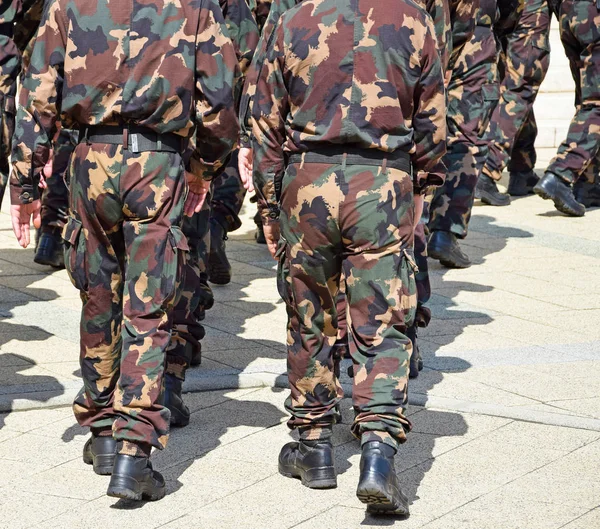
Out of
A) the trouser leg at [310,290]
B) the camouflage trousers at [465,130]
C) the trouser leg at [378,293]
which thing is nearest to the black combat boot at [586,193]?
the camouflage trousers at [465,130]

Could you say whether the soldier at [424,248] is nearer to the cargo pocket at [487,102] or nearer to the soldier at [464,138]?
the soldier at [464,138]

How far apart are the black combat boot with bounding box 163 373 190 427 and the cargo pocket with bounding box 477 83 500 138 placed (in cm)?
423

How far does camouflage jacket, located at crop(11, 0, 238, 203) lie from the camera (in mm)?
4707

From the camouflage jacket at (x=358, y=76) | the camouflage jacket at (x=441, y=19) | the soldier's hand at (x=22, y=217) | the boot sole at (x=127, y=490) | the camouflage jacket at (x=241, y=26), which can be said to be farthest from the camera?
the camouflage jacket at (x=241, y=26)

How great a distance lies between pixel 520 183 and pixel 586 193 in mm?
828

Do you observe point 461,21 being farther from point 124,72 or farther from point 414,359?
point 124,72

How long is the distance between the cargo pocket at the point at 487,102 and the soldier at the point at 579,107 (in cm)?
150

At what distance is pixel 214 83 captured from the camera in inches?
191

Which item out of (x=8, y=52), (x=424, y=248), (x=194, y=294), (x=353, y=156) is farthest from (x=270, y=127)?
(x=8, y=52)

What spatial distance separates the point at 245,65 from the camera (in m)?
7.12

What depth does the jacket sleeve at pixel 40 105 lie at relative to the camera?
4.82 m

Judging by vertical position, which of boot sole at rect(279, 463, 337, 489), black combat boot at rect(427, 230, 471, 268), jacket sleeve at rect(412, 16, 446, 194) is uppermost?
jacket sleeve at rect(412, 16, 446, 194)

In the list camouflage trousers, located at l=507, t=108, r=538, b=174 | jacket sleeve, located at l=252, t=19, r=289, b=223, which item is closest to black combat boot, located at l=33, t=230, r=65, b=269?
jacket sleeve, located at l=252, t=19, r=289, b=223

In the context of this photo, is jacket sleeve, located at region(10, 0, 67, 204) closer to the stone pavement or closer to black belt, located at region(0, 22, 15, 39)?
the stone pavement
